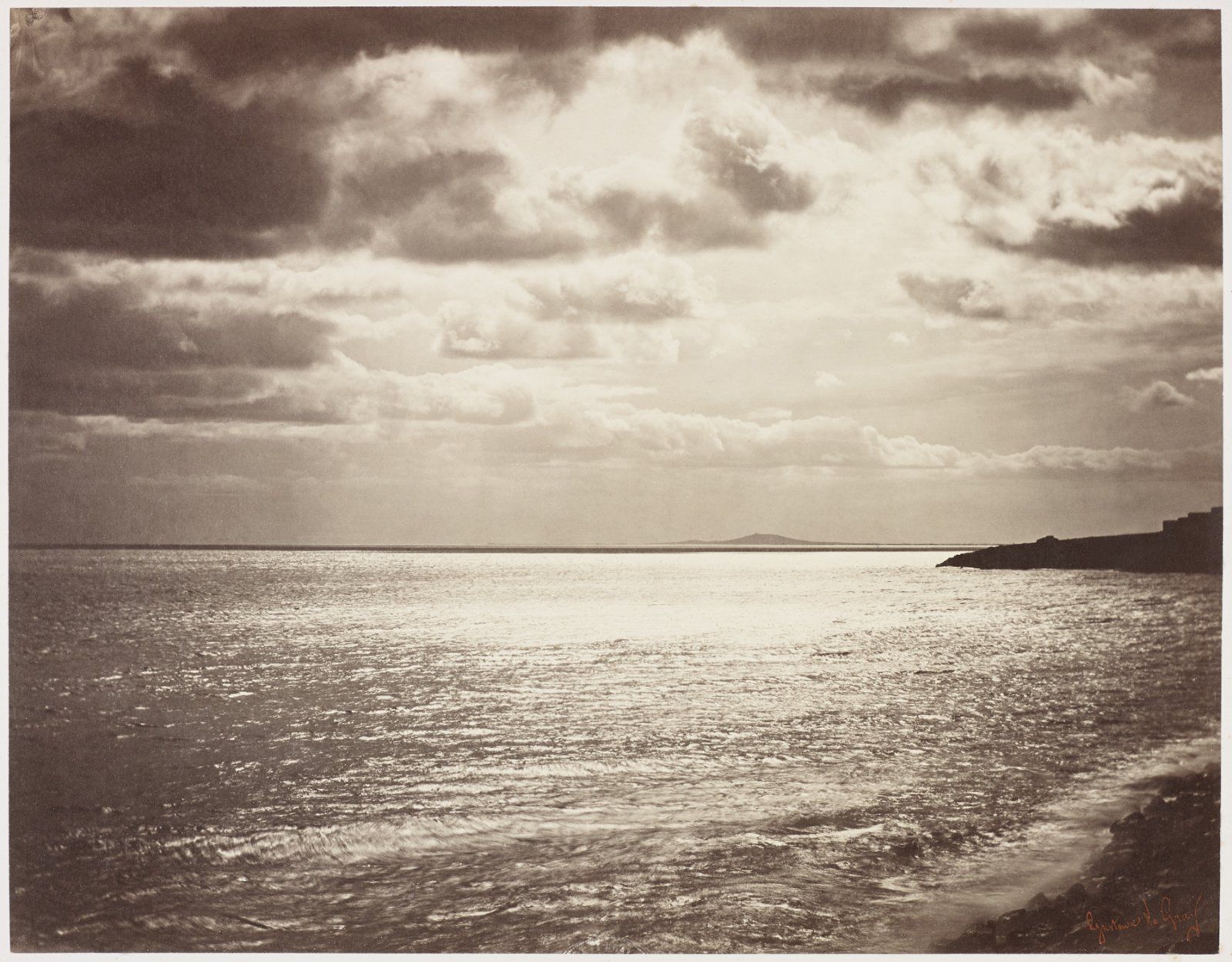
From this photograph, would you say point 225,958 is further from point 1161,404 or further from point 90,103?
point 1161,404

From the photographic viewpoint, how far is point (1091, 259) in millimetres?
5270

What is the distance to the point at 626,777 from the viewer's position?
5664mm

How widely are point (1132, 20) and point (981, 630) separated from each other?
3.81 m

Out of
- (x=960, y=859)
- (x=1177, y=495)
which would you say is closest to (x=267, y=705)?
(x=960, y=859)

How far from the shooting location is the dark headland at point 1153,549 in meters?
5.02

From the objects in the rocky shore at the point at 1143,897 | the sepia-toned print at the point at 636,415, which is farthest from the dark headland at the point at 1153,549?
the rocky shore at the point at 1143,897

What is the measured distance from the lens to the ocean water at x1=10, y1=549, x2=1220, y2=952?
15.2 feet

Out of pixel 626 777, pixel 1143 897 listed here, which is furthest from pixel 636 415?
pixel 1143 897
